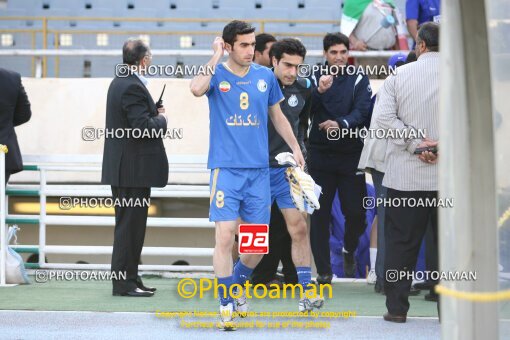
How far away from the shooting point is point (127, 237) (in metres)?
8.98

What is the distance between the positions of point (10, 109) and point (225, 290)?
3685 millimetres

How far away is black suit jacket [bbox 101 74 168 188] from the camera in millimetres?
8867

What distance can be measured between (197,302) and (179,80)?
5.26 meters

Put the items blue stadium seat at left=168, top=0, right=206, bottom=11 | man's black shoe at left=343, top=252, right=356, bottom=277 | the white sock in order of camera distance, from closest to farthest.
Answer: the white sock
man's black shoe at left=343, top=252, right=356, bottom=277
blue stadium seat at left=168, top=0, right=206, bottom=11

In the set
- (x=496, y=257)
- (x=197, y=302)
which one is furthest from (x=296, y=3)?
(x=496, y=257)

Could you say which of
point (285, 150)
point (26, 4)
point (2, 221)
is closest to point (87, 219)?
point (2, 221)

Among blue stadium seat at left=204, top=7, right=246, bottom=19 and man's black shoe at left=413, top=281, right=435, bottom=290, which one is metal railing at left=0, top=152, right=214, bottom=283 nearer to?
man's black shoe at left=413, top=281, right=435, bottom=290

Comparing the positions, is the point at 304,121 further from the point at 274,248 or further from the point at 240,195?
the point at 240,195

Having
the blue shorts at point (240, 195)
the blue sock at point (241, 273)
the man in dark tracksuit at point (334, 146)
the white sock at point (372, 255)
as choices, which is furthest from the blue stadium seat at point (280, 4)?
the blue shorts at point (240, 195)

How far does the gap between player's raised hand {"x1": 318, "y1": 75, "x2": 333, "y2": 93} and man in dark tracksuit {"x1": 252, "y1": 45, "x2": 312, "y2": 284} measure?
15.9 inches

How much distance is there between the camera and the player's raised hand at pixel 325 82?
377 inches

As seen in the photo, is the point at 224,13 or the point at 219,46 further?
the point at 224,13

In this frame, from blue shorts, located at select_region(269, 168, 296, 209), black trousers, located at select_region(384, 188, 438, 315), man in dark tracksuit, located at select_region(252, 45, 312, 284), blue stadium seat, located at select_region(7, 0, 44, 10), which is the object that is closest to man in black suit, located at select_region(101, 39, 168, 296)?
man in dark tracksuit, located at select_region(252, 45, 312, 284)

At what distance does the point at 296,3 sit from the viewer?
18906 mm
